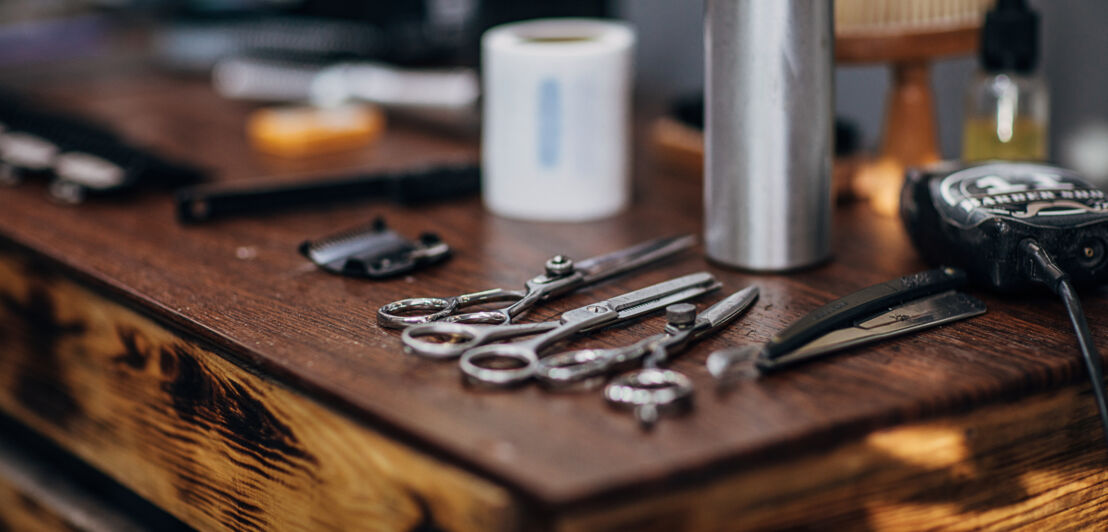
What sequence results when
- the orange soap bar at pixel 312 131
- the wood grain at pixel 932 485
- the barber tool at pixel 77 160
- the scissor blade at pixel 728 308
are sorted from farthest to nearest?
the orange soap bar at pixel 312 131 → the barber tool at pixel 77 160 → the scissor blade at pixel 728 308 → the wood grain at pixel 932 485

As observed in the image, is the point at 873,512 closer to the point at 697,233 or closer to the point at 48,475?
the point at 697,233

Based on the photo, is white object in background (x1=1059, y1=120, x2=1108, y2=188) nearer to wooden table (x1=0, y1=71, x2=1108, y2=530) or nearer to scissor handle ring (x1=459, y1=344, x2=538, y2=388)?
wooden table (x1=0, y1=71, x2=1108, y2=530)

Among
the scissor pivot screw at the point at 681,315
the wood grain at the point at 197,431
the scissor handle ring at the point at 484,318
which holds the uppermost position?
the scissor pivot screw at the point at 681,315

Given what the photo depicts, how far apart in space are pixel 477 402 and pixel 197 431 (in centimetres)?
19

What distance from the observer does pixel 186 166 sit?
80 cm

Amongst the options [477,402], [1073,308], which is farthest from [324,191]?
[1073,308]

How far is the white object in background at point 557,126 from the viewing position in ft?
2.24

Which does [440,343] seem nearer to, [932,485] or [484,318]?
[484,318]

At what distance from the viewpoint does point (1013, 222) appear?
0.51 meters

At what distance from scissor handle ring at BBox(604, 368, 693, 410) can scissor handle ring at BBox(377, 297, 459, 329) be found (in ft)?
0.35

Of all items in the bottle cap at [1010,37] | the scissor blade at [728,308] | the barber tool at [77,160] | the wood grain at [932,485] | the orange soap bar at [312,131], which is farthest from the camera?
the orange soap bar at [312,131]

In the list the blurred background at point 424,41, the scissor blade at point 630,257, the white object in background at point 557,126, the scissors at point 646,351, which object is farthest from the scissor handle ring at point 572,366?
the blurred background at point 424,41

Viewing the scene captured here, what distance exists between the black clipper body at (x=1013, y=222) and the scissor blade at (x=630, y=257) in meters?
0.14

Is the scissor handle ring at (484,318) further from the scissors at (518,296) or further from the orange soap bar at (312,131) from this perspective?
the orange soap bar at (312,131)
